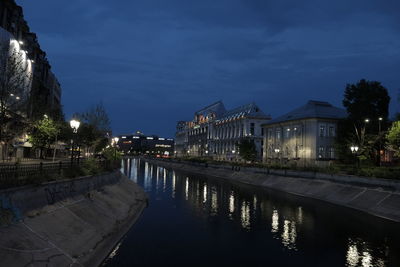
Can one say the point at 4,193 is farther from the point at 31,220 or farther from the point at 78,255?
the point at 78,255

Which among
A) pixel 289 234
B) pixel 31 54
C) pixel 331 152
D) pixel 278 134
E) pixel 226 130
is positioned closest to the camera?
pixel 289 234

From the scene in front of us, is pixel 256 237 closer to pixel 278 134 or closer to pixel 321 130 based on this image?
pixel 321 130

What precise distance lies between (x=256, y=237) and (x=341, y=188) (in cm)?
2351

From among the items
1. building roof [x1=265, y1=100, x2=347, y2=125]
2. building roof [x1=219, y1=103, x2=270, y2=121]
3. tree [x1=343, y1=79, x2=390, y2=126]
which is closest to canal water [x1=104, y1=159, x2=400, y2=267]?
tree [x1=343, y1=79, x2=390, y2=126]

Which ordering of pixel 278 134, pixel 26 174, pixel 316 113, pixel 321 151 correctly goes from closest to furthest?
pixel 26 174, pixel 321 151, pixel 316 113, pixel 278 134

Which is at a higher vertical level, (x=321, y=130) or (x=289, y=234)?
(x=321, y=130)

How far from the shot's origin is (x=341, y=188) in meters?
44.1

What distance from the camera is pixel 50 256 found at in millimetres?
14336

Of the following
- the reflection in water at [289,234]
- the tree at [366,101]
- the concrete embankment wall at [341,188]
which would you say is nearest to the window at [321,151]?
the tree at [366,101]

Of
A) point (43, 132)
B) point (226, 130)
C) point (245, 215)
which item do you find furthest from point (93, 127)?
point (226, 130)

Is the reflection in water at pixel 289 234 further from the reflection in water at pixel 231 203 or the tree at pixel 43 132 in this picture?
the tree at pixel 43 132

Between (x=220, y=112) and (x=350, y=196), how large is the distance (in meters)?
138

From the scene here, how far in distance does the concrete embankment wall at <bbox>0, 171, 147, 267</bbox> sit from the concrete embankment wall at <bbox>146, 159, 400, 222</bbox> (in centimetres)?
2505

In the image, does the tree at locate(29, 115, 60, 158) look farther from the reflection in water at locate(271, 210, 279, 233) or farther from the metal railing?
the reflection in water at locate(271, 210, 279, 233)
